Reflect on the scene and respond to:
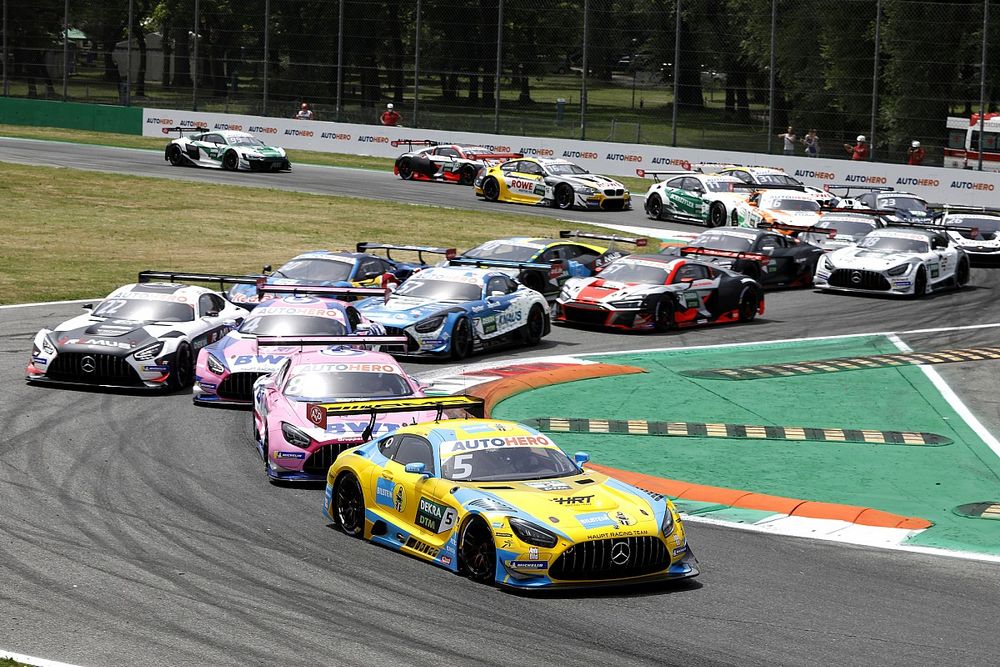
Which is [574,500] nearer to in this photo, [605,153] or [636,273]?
[636,273]

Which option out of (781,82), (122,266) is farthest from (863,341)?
(781,82)

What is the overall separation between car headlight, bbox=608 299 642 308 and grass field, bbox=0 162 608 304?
10.0 metres

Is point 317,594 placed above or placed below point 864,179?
below

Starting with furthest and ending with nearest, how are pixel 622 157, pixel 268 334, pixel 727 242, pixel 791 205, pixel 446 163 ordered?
pixel 622 157
pixel 446 163
pixel 791 205
pixel 727 242
pixel 268 334

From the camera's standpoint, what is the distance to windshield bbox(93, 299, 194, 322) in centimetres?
2031

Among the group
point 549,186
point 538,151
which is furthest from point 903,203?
point 538,151

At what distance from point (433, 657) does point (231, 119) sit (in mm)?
57228

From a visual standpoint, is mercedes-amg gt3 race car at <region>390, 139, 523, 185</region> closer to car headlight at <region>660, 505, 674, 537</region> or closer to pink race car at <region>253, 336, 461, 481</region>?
pink race car at <region>253, 336, 461, 481</region>

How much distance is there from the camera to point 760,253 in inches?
1250

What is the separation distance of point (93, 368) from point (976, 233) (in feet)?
Answer: 83.7

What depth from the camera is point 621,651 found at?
9758 millimetres

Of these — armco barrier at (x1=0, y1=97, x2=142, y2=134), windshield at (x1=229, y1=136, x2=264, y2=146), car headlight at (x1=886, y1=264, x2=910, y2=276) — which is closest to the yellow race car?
car headlight at (x1=886, y1=264, x2=910, y2=276)

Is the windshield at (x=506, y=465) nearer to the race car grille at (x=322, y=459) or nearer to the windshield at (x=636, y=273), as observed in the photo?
the race car grille at (x=322, y=459)

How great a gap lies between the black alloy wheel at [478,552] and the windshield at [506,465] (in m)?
0.67
